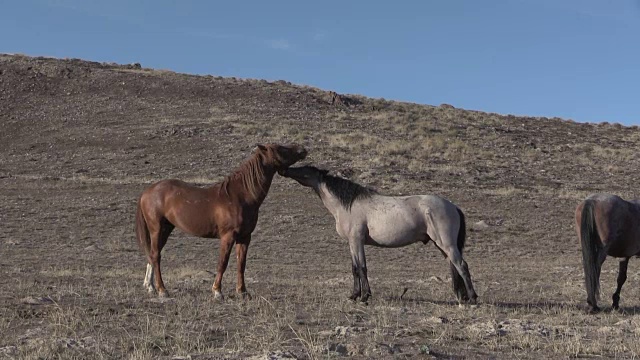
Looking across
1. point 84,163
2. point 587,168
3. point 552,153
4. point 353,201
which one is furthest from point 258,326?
point 552,153

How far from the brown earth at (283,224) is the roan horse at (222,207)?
72 centimetres

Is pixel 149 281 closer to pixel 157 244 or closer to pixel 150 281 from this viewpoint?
pixel 150 281

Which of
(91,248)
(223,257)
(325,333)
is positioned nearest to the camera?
(325,333)

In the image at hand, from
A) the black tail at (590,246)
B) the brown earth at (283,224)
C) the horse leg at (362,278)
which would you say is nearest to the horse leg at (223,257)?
the brown earth at (283,224)

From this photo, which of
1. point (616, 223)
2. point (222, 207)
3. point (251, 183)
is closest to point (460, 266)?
point (616, 223)

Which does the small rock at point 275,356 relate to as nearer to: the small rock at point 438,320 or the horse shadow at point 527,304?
the small rock at point 438,320

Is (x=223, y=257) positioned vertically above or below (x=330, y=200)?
below

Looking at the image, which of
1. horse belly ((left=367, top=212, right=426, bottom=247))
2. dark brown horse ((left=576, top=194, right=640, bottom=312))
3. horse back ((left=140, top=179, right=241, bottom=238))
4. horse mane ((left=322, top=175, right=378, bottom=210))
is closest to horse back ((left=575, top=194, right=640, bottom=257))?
dark brown horse ((left=576, top=194, right=640, bottom=312))

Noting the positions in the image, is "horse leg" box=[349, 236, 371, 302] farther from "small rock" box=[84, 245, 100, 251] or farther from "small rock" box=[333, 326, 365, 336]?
"small rock" box=[84, 245, 100, 251]

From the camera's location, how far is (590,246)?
995 cm

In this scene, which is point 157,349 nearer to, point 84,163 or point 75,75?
point 84,163

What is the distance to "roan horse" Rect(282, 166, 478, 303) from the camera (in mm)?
9742

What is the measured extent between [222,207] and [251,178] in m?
0.56

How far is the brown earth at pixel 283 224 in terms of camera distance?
6848 millimetres
